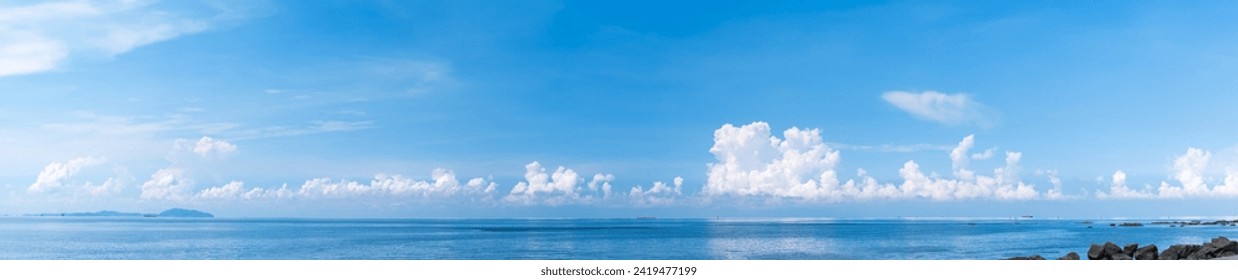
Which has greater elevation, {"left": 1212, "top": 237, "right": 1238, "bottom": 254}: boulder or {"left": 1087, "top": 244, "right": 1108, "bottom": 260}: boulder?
{"left": 1212, "top": 237, "right": 1238, "bottom": 254}: boulder

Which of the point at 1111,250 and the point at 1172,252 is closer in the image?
the point at 1111,250

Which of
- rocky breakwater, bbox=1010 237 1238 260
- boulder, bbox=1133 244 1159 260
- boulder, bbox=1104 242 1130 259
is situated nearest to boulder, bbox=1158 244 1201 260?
rocky breakwater, bbox=1010 237 1238 260

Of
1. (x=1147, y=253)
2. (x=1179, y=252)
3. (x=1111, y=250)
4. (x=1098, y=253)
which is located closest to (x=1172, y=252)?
(x=1179, y=252)

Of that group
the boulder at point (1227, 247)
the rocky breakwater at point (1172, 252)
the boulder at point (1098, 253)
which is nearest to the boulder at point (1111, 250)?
the rocky breakwater at point (1172, 252)

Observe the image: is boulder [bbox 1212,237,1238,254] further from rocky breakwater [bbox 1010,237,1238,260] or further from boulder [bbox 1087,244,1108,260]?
boulder [bbox 1087,244,1108,260]

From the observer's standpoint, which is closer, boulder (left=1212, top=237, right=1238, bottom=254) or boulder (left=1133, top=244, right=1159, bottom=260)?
boulder (left=1212, top=237, right=1238, bottom=254)

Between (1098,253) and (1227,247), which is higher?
(1227,247)

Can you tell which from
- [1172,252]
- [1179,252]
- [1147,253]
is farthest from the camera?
[1147,253]

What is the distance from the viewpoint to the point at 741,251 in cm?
5938

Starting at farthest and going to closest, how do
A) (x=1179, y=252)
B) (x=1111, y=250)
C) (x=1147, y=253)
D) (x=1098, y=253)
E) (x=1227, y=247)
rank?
1. (x=1147, y=253)
2. (x=1098, y=253)
3. (x=1111, y=250)
4. (x=1179, y=252)
5. (x=1227, y=247)

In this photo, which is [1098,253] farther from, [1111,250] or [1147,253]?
[1147,253]

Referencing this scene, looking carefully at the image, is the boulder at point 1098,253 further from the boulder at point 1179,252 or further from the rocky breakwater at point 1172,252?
the boulder at point 1179,252

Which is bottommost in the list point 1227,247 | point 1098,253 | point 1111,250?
point 1098,253
